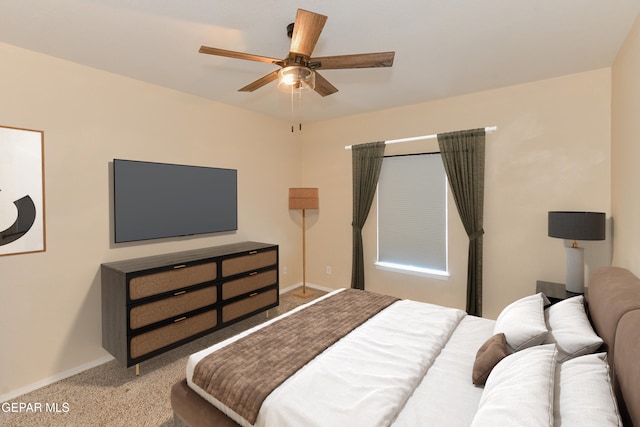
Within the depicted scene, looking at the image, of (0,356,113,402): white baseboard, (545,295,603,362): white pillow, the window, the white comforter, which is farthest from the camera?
the window

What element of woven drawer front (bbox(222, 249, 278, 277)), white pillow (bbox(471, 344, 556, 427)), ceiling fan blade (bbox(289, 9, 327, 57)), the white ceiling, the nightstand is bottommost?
the nightstand

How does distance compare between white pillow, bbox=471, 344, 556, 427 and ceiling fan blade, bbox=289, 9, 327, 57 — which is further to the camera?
ceiling fan blade, bbox=289, 9, 327, 57

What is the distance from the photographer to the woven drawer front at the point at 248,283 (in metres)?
3.29

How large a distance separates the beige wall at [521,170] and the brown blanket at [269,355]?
1.83m

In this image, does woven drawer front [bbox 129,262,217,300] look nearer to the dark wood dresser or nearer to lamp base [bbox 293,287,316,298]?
the dark wood dresser

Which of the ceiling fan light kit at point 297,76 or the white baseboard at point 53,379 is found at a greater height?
the ceiling fan light kit at point 297,76

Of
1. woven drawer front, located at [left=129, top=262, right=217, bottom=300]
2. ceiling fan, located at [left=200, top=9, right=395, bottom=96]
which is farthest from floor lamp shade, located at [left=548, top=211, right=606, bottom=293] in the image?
woven drawer front, located at [left=129, top=262, right=217, bottom=300]

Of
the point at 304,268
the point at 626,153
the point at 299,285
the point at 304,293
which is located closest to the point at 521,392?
the point at 626,153

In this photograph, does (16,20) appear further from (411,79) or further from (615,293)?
(615,293)

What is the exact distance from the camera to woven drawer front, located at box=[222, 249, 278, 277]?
3.30 metres

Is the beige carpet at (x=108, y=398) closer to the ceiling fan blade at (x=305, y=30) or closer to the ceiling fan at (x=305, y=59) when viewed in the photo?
the ceiling fan at (x=305, y=59)

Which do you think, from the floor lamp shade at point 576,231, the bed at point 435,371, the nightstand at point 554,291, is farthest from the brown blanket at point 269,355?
the floor lamp shade at point 576,231

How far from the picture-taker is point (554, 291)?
9.39ft

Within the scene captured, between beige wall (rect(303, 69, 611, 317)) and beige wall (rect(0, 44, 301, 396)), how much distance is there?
2614 millimetres
